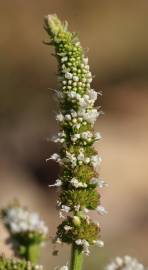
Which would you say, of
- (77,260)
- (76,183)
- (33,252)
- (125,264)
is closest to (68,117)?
(76,183)

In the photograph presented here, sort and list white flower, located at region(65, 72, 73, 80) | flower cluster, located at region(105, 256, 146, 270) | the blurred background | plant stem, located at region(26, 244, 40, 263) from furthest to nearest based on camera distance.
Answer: the blurred background
plant stem, located at region(26, 244, 40, 263)
flower cluster, located at region(105, 256, 146, 270)
white flower, located at region(65, 72, 73, 80)

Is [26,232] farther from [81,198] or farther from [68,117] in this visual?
[68,117]

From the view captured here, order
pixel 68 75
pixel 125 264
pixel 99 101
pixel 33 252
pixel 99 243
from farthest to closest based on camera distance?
pixel 99 101
pixel 33 252
pixel 125 264
pixel 99 243
pixel 68 75

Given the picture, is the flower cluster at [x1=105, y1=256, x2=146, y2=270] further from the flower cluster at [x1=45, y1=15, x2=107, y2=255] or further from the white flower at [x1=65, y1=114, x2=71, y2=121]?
the white flower at [x1=65, y1=114, x2=71, y2=121]

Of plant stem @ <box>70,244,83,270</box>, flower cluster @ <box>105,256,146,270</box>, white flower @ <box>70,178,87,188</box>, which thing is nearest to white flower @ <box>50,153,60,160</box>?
white flower @ <box>70,178,87,188</box>

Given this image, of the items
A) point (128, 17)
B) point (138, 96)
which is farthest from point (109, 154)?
point (128, 17)

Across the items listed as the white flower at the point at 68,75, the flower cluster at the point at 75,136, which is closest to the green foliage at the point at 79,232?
the flower cluster at the point at 75,136
